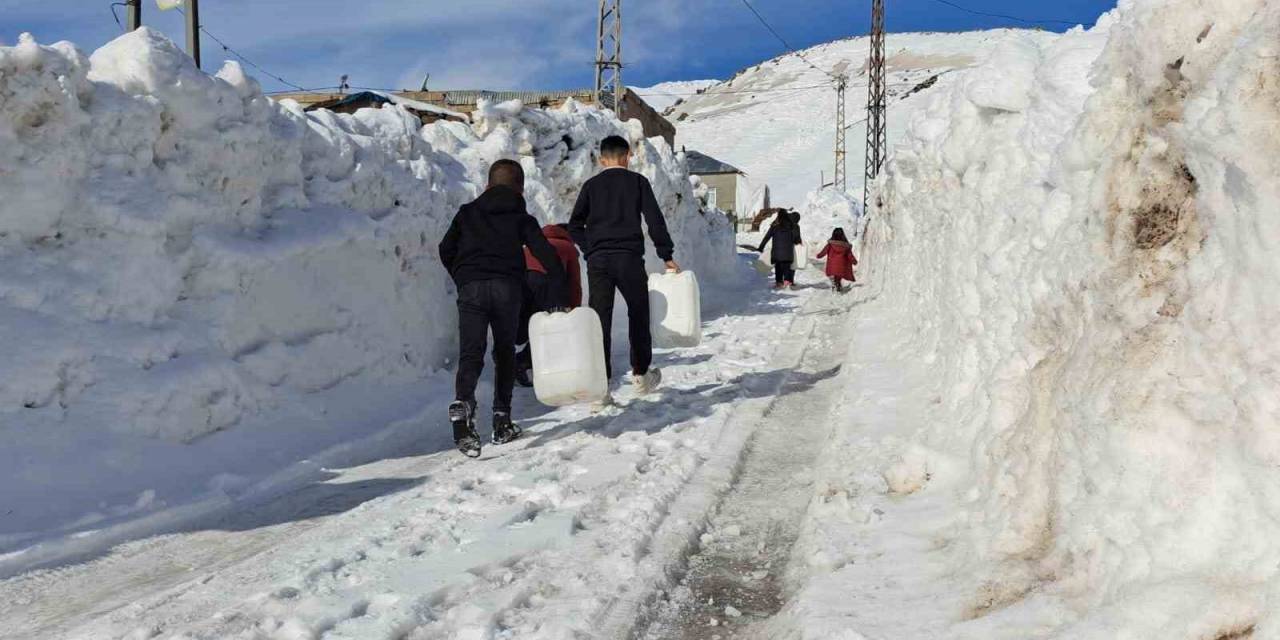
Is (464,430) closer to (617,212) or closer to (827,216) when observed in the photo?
(617,212)

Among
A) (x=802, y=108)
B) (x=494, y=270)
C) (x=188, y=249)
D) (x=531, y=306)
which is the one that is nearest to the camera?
(x=494, y=270)

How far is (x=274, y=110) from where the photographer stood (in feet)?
23.3

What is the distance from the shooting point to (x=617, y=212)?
20.7 feet

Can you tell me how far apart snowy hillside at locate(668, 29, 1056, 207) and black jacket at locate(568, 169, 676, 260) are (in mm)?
61372

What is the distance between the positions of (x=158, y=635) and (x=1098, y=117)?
3.45 meters

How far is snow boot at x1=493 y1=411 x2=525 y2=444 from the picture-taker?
18.7 ft

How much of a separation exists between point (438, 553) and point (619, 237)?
3.09 meters

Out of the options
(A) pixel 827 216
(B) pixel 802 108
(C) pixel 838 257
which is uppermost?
(B) pixel 802 108

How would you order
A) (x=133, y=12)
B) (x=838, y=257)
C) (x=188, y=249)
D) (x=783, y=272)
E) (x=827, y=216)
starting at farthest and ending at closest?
(x=827, y=216)
(x=783, y=272)
(x=838, y=257)
(x=133, y=12)
(x=188, y=249)

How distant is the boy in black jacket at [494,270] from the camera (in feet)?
18.6

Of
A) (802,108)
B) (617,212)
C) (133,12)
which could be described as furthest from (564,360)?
(802,108)

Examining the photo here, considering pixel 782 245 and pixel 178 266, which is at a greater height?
pixel 782 245

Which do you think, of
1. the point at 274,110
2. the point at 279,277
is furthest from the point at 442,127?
the point at 279,277

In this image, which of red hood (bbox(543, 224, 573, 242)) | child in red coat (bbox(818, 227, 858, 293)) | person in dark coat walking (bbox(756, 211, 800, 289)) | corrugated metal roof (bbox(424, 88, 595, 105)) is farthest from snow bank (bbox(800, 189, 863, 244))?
red hood (bbox(543, 224, 573, 242))
